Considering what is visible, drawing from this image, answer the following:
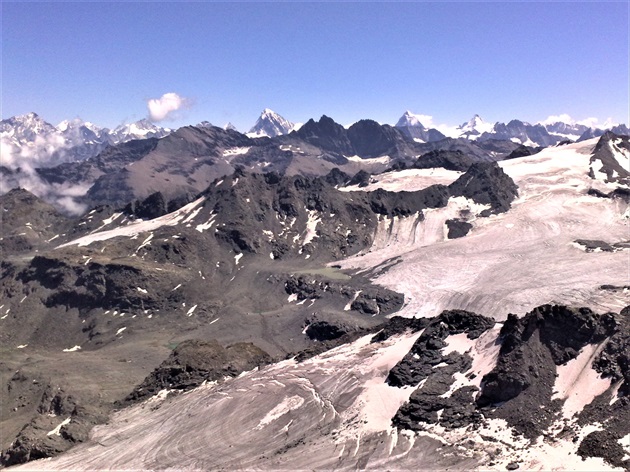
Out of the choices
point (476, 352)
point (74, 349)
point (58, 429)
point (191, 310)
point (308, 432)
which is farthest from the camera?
point (191, 310)

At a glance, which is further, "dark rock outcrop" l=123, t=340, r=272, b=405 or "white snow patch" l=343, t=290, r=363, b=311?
"white snow patch" l=343, t=290, r=363, b=311

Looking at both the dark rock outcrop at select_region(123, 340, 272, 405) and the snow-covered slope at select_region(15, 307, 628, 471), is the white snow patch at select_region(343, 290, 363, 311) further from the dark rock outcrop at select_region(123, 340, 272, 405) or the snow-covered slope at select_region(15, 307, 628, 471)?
the snow-covered slope at select_region(15, 307, 628, 471)

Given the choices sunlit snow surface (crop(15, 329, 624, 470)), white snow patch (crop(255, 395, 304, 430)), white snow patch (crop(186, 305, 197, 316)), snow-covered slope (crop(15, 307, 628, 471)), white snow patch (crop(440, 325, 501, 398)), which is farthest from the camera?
white snow patch (crop(186, 305, 197, 316))

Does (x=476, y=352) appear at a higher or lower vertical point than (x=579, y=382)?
higher

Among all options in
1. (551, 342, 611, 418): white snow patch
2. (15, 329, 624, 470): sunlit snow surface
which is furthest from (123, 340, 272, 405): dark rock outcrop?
(551, 342, 611, 418): white snow patch

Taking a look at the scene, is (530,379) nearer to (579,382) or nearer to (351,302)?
(579,382)

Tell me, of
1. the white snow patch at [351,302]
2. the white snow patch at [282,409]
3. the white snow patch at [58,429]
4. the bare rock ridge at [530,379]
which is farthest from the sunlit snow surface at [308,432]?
the white snow patch at [351,302]

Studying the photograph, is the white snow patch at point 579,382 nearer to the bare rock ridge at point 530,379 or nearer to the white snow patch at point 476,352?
the bare rock ridge at point 530,379

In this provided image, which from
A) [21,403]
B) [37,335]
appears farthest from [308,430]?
[37,335]

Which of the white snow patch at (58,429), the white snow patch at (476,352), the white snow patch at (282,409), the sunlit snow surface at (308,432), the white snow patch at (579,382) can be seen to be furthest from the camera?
the white snow patch at (58,429)

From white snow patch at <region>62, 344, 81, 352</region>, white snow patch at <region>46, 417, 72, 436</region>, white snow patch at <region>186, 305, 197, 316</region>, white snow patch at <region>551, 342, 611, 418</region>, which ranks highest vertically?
white snow patch at <region>186, 305, 197, 316</region>

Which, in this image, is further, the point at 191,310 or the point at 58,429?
the point at 191,310

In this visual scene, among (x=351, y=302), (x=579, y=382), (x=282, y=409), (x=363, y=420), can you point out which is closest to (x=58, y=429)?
(x=282, y=409)
